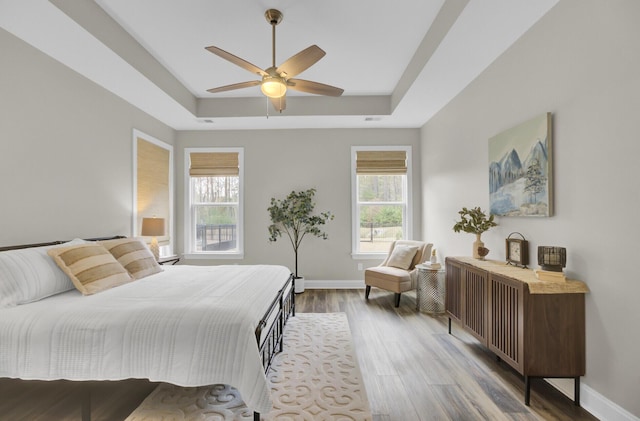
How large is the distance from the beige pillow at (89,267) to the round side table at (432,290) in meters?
3.29

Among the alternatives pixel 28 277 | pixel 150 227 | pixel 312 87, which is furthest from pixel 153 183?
pixel 312 87

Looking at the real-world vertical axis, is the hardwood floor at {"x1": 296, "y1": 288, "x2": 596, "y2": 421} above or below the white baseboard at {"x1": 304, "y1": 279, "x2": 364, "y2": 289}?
below

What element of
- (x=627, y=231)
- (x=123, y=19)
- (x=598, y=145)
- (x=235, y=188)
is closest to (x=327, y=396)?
(x=627, y=231)

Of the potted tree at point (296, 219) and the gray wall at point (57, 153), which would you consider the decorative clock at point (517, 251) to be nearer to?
the potted tree at point (296, 219)

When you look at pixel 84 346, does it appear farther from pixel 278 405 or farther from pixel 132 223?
pixel 132 223

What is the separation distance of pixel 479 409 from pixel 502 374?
609mm

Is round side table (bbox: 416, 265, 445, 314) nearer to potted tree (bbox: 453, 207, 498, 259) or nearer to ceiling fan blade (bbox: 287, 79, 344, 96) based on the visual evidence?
potted tree (bbox: 453, 207, 498, 259)

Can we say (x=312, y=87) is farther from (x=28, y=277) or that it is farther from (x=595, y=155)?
(x=28, y=277)

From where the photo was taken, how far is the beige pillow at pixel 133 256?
9.61 ft

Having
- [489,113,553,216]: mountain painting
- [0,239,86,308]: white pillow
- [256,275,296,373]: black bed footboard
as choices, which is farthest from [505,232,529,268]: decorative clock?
[0,239,86,308]: white pillow

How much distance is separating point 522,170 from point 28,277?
3.80 metres

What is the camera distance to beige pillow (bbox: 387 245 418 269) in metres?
4.64

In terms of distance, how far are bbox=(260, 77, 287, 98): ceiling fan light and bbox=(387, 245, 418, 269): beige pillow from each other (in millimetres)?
2976

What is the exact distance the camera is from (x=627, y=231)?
1.79 meters
